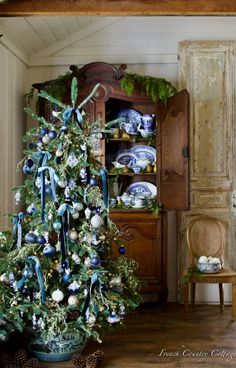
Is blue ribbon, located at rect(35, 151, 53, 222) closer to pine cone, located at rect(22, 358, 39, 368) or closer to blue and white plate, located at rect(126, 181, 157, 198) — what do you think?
pine cone, located at rect(22, 358, 39, 368)

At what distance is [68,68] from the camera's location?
5250mm

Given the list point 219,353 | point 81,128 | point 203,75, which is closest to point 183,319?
point 219,353

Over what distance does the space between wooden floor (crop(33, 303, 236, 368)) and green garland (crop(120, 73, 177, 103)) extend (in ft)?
6.60

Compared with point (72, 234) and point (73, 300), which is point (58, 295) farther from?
point (72, 234)

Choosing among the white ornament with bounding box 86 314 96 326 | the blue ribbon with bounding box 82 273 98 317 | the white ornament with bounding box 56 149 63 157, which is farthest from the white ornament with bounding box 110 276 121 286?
the white ornament with bounding box 56 149 63 157

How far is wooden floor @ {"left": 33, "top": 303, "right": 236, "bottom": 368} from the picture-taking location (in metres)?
3.40

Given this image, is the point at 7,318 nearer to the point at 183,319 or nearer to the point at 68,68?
the point at 183,319

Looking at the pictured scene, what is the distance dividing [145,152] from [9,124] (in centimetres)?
137

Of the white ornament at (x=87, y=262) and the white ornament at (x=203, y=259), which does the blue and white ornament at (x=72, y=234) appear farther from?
the white ornament at (x=203, y=259)

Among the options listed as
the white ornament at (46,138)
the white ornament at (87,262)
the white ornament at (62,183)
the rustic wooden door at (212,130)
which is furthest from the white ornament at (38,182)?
the rustic wooden door at (212,130)

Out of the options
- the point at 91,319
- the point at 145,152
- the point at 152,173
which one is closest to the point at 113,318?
the point at 91,319

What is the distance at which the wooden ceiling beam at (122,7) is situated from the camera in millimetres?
3383

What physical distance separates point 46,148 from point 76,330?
1.22 metres

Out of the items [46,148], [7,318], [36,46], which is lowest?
[7,318]
